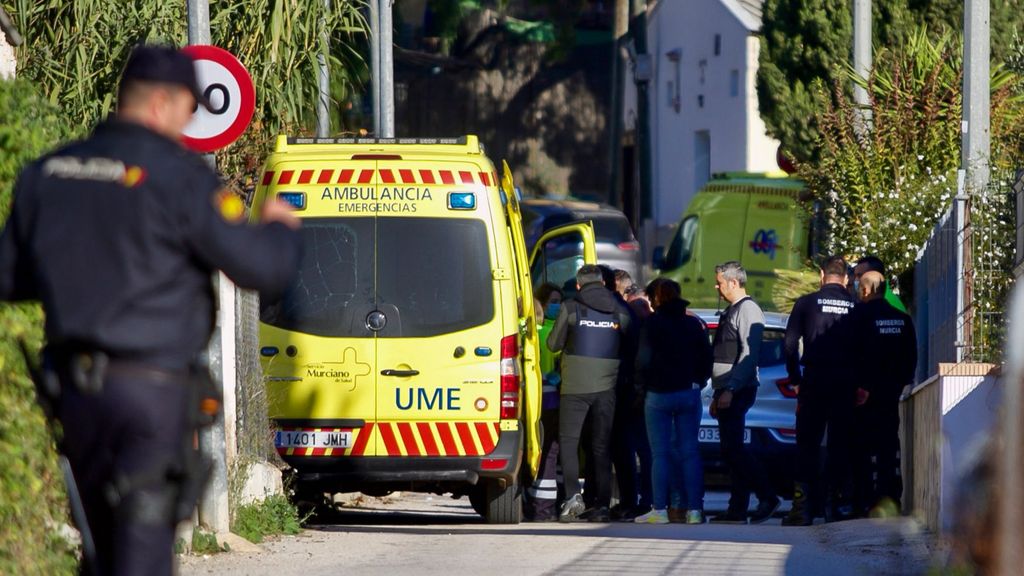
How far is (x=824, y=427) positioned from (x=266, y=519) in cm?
395

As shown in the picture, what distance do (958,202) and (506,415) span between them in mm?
2948

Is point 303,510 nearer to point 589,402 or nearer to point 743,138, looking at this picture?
point 589,402

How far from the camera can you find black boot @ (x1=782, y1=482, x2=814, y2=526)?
11.9 metres

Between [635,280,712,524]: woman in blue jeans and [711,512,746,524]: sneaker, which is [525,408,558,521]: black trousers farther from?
[711,512,746,524]: sneaker

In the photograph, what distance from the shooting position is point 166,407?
4.43 meters

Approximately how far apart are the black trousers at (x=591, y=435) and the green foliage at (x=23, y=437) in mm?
6112

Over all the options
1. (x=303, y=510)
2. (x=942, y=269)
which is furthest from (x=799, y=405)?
(x=303, y=510)

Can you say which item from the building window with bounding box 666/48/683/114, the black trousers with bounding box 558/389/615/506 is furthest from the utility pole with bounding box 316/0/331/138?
the building window with bounding box 666/48/683/114

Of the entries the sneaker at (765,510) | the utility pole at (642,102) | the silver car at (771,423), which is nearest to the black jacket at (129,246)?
the sneaker at (765,510)

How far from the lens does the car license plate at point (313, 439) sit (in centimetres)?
1071

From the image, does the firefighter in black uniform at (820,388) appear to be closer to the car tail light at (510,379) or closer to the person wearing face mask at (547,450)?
the person wearing face mask at (547,450)

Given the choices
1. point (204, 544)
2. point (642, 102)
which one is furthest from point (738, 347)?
point (642, 102)

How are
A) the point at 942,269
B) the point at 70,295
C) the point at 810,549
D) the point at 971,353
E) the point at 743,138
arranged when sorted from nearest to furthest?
the point at 70,295, the point at 810,549, the point at 971,353, the point at 942,269, the point at 743,138

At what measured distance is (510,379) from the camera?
35.0 feet
